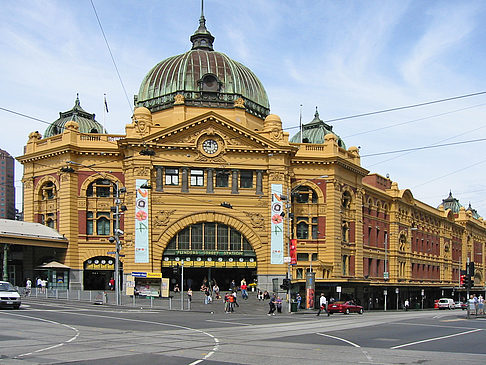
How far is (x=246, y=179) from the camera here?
70000 millimetres

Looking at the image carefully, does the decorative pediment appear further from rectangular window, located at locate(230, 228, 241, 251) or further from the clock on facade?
rectangular window, located at locate(230, 228, 241, 251)

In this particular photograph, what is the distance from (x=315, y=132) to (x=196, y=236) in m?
25.7

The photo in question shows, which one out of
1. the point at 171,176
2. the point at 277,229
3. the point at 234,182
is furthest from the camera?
the point at 234,182

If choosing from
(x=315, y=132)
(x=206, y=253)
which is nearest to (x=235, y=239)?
(x=206, y=253)

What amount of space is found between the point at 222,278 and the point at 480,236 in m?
95.8

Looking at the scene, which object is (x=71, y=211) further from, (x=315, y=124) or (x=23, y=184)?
(x=315, y=124)

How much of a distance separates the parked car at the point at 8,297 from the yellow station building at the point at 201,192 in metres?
24.7

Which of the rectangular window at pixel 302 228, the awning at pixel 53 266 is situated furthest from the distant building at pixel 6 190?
the rectangular window at pixel 302 228

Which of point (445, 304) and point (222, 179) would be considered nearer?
point (222, 179)

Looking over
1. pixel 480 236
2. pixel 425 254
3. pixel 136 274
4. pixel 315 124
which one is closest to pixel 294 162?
pixel 315 124

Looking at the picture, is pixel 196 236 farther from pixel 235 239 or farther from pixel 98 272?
pixel 98 272

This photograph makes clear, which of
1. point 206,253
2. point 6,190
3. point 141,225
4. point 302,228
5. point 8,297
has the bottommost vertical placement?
point 8,297

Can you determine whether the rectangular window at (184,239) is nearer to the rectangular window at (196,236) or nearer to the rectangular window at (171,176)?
the rectangular window at (196,236)

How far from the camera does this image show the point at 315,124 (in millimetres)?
86750
